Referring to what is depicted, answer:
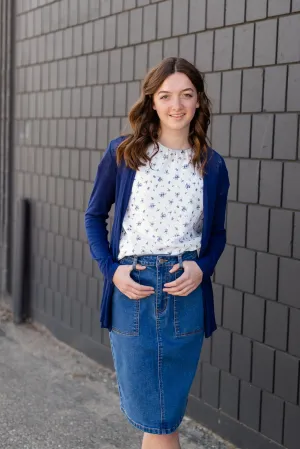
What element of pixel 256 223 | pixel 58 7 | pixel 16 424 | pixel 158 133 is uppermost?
pixel 58 7

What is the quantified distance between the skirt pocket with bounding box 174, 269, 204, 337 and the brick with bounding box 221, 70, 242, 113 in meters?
1.59

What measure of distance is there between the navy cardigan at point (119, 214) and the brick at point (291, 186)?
0.81m

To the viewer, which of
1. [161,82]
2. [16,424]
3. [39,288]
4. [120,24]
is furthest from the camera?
[39,288]

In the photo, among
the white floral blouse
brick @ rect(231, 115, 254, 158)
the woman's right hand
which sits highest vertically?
brick @ rect(231, 115, 254, 158)

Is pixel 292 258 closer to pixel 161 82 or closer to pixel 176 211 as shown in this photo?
pixel 176 211

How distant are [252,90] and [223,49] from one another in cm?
39

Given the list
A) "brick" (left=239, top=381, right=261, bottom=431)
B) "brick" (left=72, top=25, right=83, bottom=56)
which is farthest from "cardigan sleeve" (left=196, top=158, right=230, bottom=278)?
"brick" (left=72, top=25, right=83, bottom=56)

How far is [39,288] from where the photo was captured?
6.99 metres

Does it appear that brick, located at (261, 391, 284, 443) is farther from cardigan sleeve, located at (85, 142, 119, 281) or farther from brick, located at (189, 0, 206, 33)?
brick, located at (189, 0, 206, 33)

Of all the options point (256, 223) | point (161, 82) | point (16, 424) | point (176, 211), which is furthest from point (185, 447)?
point (161, 82)

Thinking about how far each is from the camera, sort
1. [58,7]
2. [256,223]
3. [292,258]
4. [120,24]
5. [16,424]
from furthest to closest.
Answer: [58,7] → [120,24] → [16,424] → [256,223] → [292,258]

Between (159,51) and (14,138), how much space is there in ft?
8.88

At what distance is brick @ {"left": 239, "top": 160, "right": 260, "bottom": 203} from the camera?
419 centimetres

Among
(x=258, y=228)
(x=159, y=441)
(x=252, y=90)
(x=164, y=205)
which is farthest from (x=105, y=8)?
(x=159, y=441)
